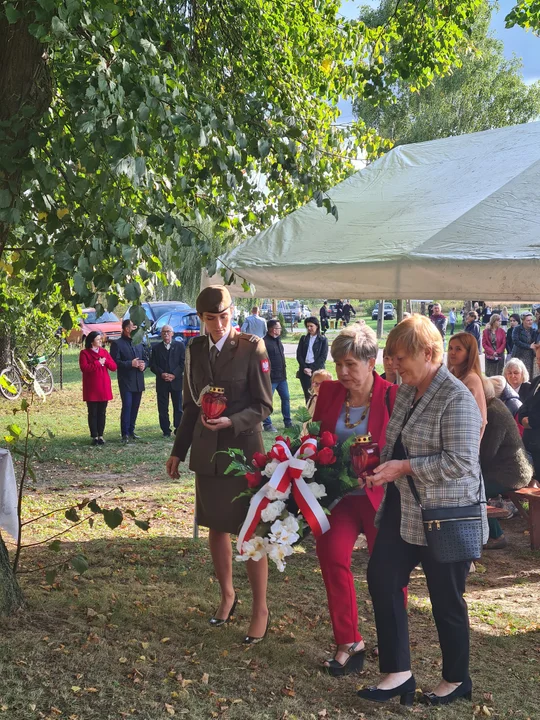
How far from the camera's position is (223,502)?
14.5 ft

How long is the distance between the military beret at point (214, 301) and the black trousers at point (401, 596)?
1413 millimetres

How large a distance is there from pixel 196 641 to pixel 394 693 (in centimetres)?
124

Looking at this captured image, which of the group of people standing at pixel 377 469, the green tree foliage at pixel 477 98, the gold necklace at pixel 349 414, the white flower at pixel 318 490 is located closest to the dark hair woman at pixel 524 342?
the group of people standing at pixel 377 469

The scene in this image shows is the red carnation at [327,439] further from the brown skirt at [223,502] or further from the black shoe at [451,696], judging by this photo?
the black shoe at [451,696]

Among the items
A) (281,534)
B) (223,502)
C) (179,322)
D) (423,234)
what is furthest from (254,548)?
(179,322)

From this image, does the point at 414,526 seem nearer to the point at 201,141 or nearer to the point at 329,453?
the point at 329,453

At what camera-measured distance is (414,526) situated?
3564 mm

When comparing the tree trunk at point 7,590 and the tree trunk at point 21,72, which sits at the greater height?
the tree trunk at point 21,72

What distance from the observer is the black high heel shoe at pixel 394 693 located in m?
3.72

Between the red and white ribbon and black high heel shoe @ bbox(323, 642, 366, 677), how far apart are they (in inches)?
26.4

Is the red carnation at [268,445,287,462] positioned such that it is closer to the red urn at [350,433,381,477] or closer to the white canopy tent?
the red urn at [350,433,381,477]

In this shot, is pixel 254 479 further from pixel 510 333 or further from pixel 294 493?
pixel 510 333

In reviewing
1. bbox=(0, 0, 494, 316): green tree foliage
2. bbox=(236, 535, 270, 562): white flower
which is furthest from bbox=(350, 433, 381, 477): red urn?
bbox=(0, 0, 494, 316): green tree foliage

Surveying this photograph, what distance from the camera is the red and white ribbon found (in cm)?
395
